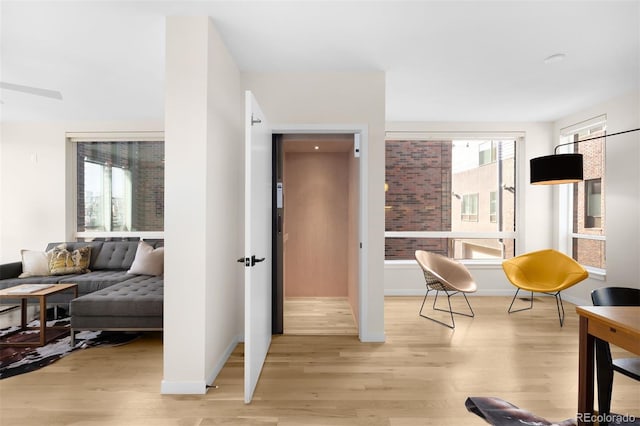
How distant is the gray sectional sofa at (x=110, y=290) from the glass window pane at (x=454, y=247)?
3.44 m

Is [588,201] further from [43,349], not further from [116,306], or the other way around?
[43,349]

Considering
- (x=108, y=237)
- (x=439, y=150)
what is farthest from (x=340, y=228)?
(x=108, y=237)

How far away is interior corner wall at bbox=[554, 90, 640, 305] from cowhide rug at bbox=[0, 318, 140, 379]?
18.2ft

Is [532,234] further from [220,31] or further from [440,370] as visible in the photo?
[220,31]

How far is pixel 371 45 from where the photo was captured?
108 inches

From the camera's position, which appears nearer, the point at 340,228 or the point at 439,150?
the point at 340,228

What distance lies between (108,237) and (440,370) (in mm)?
5062

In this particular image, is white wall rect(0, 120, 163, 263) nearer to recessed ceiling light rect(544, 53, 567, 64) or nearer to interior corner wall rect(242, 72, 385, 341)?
interior corner wall rect(242, 72, 385, 341)

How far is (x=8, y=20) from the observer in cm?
240

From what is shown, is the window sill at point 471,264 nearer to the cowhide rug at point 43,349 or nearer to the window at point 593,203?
the window at point 593,203

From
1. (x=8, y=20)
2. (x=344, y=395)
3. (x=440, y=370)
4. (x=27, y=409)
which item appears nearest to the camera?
(x=27, y=409)

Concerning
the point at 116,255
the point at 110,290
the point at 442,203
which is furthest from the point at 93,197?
the point at 442,203

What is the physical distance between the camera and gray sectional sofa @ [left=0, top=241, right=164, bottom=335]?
3.02 metres

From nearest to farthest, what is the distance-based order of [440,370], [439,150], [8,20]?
1. [8,20]
2. [440,370]
3. [439,150]
